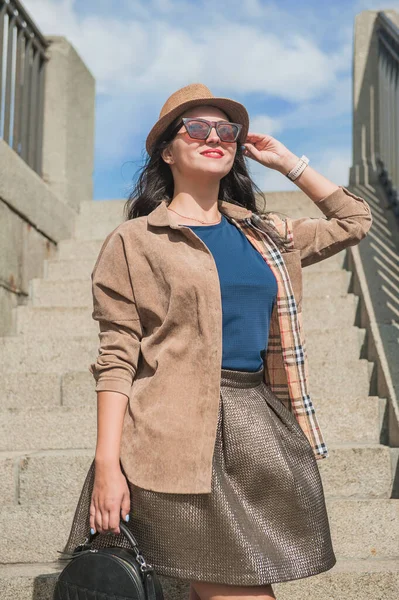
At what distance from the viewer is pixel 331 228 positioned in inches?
101

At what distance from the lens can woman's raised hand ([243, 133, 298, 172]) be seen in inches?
102

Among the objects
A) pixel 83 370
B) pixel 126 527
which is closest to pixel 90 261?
pixel 83 370

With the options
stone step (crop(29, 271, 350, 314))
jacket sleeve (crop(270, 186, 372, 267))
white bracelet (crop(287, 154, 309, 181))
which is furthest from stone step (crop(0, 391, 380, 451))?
white bracelet (crop(287, 154, 309, 181))

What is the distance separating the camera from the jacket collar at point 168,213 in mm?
2287

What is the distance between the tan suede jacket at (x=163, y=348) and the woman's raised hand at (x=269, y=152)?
1.45 feet

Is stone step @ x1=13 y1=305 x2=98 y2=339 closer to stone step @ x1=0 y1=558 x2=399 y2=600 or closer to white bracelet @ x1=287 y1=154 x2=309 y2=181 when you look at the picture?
stone step @ x1=0 y1=558 x2=399 y2=600

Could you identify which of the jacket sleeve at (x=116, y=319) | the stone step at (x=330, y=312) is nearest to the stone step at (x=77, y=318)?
the stone step at (x=330, y=312)

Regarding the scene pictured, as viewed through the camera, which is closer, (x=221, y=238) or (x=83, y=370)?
(x=221, y=238)

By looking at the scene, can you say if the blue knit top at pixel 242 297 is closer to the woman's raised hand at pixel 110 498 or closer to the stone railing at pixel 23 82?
the woman's raised hand at pixel 110 498

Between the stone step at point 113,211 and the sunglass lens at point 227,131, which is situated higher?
the stone step at point 113,211

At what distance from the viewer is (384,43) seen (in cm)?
714

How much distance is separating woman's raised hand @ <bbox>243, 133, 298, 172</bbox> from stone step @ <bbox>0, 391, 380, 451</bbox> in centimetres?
175

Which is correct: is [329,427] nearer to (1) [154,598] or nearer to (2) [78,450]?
(2) [78,450]

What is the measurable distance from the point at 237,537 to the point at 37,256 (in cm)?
430
